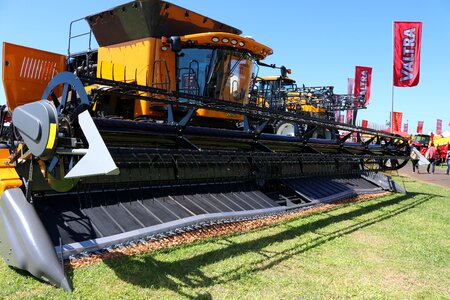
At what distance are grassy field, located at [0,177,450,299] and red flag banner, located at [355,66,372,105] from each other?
18390mm

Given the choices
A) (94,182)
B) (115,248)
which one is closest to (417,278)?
(115,248)

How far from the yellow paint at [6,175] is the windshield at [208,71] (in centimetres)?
268

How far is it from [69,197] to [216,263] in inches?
58.4

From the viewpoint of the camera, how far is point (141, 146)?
11.0ft

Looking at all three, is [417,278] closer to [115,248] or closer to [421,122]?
[115,248]

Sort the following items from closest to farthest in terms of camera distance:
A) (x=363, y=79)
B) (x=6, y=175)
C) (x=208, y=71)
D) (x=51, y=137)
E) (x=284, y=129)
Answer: (x=51, y=137) < (x=6, y=175) < (x=208, y=71) < (x=284, y=129) < (x=363, y=79)

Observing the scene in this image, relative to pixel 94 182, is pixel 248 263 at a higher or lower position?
lower

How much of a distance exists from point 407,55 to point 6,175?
40.2 feet

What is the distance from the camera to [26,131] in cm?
262

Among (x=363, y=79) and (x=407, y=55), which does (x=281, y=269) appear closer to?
(x=407, y=55)

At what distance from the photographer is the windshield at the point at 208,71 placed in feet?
17.7

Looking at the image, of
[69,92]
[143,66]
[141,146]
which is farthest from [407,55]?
[69,92]

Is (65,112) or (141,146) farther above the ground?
(65,112)

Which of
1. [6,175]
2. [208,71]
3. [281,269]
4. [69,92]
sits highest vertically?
[208,71]
